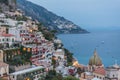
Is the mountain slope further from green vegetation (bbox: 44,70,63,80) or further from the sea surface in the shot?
green vegetation (bbox: 44,70,63,80)

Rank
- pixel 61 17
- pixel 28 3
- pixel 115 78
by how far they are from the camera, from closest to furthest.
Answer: pixel 115 78 < pixel 28 3 < pixel 61 17

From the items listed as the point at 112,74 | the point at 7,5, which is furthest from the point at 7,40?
the point at 7,5

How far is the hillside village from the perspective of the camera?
31.5 m

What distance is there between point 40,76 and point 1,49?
4112mm

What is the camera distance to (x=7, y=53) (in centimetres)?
3294

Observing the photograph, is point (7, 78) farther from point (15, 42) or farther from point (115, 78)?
point (115, 78)

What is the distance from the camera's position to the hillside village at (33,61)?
31472mm

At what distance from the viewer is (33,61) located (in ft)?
116

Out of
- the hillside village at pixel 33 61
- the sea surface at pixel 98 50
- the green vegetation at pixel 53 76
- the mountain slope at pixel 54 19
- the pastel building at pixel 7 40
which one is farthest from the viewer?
the mountain slope at pixel 54 19

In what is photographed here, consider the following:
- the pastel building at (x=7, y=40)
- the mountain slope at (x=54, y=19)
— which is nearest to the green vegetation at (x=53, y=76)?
the pastel building at (x=7, y=40)

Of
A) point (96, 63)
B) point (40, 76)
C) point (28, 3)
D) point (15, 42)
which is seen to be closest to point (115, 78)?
point (96, 63)

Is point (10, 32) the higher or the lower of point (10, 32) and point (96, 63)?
the higher

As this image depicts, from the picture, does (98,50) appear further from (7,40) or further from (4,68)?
(4,68)

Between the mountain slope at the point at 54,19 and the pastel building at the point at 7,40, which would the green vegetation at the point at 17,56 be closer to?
the pastel building at the point at 7,40
